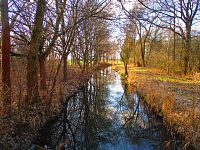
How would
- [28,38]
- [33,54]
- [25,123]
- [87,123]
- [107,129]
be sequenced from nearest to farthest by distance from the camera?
1. [25,123]
2. [107,129]
3. [33,54]
4. [87,123]
5. [28,38]

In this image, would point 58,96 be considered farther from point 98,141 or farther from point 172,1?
point 172,1

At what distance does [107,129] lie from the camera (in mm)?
10469

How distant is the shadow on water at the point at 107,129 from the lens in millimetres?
8688

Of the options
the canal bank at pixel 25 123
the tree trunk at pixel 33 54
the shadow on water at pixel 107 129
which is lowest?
the shadow on water at pixel 107 129

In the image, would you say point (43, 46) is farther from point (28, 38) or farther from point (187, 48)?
point (187, 48)

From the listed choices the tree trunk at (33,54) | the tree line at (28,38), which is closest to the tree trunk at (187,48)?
the tree line at (28,38)

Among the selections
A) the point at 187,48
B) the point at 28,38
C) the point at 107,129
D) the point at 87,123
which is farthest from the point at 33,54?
the point at 187,48

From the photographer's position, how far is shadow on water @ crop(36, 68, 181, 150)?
8688mm

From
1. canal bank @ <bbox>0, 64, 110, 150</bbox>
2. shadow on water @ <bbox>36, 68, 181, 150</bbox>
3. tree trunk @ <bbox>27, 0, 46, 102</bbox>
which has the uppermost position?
tree trunk @ <bbox>27, 0, 46, 102</bbox>

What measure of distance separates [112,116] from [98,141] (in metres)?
3.49

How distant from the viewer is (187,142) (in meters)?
7.57

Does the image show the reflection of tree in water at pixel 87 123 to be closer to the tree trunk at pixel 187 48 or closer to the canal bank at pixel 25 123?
the canal bank at pixel 25 123

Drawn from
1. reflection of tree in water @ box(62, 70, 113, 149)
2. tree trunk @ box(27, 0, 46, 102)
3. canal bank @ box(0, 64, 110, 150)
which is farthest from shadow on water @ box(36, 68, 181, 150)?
tree trunk @ box(27, 0, 46, 102)

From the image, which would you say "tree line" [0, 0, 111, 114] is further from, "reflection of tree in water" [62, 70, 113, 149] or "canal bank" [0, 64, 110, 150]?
"reflection of tree in water" [62, 70, 113, 149]
